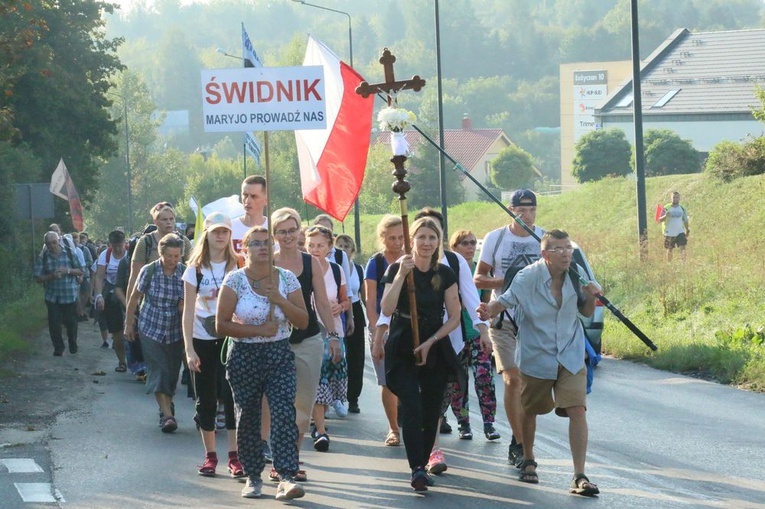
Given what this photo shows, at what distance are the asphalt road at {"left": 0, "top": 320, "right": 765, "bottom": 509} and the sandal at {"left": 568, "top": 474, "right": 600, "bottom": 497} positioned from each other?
0.23 ft

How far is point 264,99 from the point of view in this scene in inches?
363

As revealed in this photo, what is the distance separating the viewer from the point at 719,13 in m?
184

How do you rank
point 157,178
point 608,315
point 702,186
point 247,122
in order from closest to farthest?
point 247,122, point 608,315, point 702,186, point 157,178

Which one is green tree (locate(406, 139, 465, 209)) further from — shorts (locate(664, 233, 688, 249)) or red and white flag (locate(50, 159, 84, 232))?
shorts (locate(664, 233, 688, 249))

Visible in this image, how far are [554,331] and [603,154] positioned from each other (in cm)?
5580

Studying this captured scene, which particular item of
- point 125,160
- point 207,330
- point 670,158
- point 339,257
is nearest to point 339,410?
point 339,257

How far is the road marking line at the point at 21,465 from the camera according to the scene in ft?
31.1

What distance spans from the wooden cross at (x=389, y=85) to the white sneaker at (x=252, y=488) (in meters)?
2.55

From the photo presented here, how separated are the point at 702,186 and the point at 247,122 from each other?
30928 millimetres

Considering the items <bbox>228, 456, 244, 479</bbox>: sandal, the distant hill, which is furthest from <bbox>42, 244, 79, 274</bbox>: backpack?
<bbox>228, 456, 244, 479</bbox>: sandal

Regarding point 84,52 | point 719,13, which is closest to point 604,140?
point 84,52

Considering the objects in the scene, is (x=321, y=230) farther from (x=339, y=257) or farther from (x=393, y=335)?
(x=393, y=335)

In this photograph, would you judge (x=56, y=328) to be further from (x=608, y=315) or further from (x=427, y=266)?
(x=427, y=266)

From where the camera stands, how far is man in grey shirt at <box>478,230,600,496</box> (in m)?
8.39
